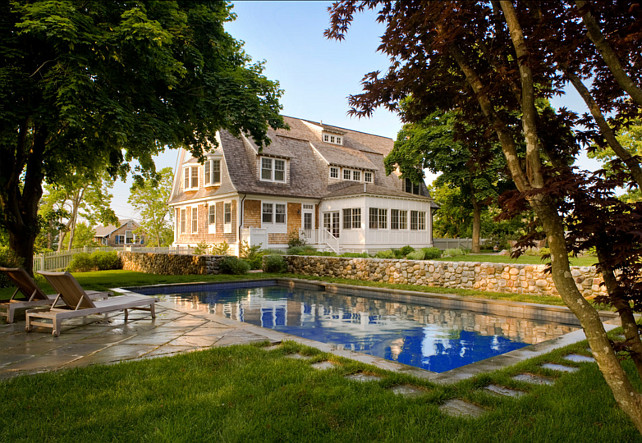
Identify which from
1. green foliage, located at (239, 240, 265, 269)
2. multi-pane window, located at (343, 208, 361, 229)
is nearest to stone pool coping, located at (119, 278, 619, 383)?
green foliage, located at (239, 240, 265, 269)

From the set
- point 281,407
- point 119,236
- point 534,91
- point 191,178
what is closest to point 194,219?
point 191,178

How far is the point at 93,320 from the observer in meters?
7.57

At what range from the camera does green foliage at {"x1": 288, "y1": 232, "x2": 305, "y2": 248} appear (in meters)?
25.3

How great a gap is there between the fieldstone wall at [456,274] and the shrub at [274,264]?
100cm

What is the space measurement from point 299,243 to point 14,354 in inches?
800

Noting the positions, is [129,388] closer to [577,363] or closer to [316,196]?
[577,363]

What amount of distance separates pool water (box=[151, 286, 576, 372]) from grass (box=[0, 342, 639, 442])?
1933 mm

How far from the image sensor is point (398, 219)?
2620 centimetres

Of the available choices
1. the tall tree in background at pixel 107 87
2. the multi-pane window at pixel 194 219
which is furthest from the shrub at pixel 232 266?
the multi-pane window at pixel 194 219

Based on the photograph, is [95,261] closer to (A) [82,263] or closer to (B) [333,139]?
(A) [82,263]

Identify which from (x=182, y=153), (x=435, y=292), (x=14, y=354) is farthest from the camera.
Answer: (x=182, y=153)

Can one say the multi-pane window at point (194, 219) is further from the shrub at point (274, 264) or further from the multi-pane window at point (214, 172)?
the shrub at point (274, 264)

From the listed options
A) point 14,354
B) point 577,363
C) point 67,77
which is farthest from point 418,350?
point 67,77

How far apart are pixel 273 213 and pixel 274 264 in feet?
25.4
